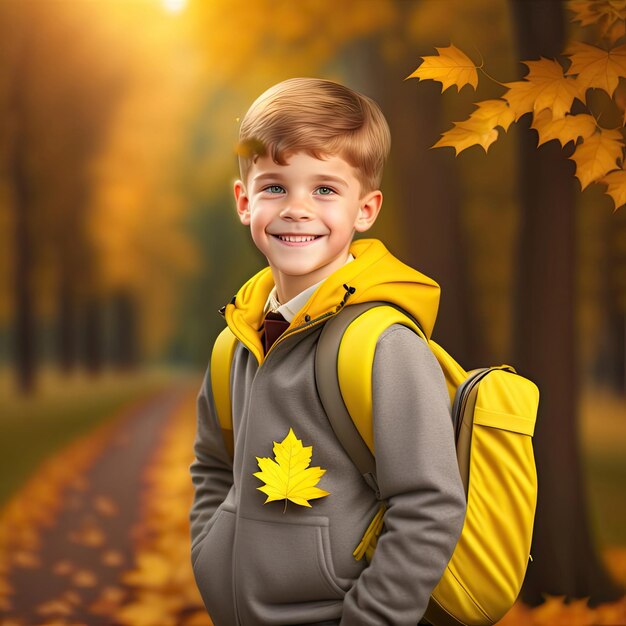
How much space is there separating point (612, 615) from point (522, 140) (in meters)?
2.54

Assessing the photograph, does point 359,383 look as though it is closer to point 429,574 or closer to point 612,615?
point 429,574

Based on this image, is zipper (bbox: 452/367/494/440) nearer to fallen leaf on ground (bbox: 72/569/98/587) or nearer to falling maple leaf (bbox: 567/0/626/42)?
falling maple leaf (bbox: 567/0/626/42)

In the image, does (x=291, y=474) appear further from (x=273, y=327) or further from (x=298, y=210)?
(x=298, y=210)

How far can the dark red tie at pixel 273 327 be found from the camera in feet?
6.95

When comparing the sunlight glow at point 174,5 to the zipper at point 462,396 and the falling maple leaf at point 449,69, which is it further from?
the zipper at point 462,396

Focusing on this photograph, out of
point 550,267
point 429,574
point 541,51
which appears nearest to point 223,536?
point 429,574

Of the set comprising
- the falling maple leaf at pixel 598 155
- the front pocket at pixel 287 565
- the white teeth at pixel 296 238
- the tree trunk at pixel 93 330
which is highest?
the falling maple leaf at pixel 598 155

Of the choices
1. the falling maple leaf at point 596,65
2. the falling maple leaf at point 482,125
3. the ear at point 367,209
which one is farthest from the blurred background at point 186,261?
the ear at point 367,209

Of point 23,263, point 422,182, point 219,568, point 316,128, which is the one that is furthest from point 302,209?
point 23,263

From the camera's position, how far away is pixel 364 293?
196cm

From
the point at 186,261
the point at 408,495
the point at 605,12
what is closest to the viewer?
the point at 408,495

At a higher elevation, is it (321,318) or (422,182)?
(422,182)

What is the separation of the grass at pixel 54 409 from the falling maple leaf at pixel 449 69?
354 cm

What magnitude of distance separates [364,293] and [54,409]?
4248mm
